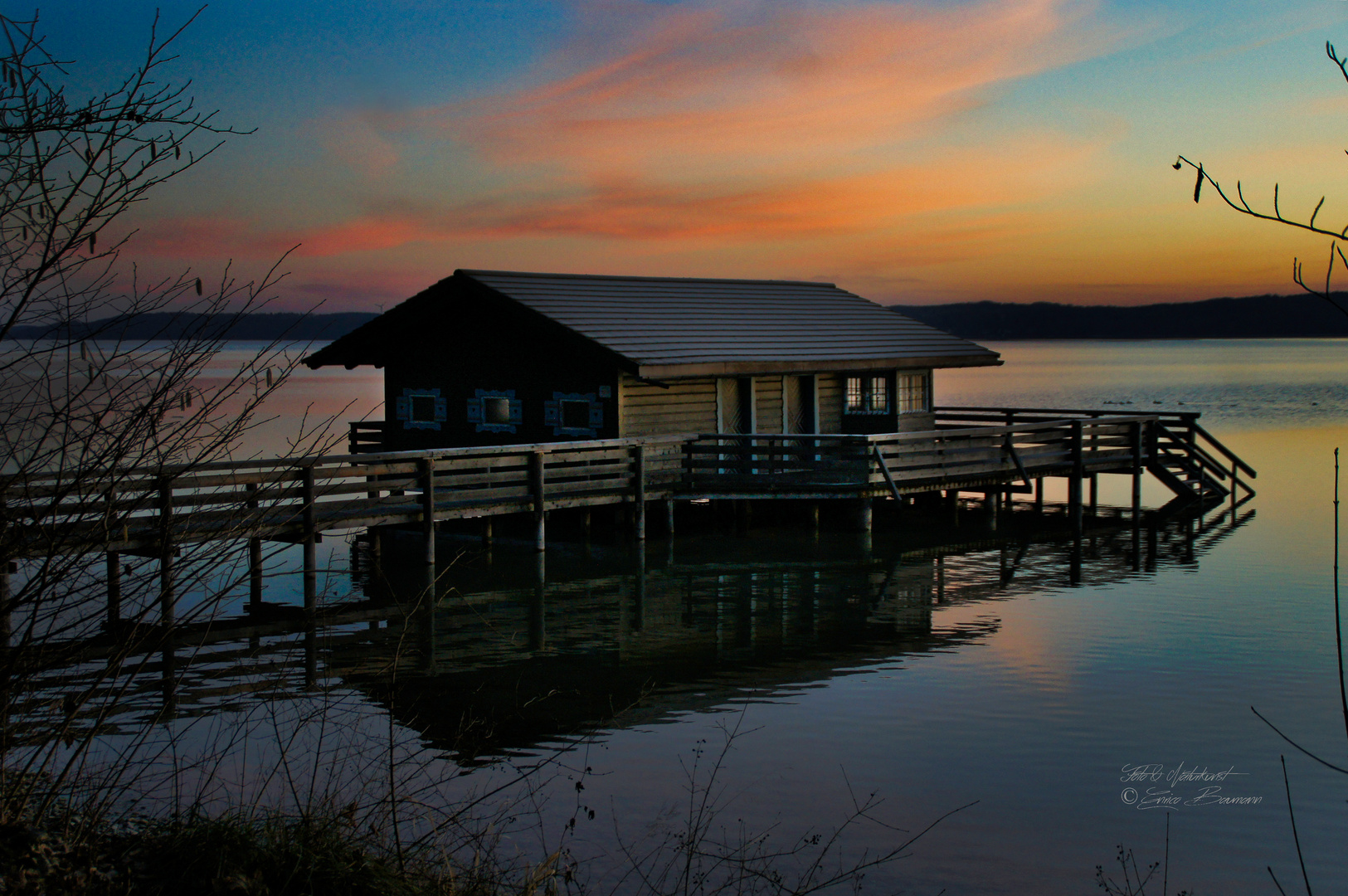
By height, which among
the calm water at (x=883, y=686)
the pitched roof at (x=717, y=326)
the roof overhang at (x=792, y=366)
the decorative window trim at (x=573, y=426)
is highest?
the pitched roof at (x=717, y=326)

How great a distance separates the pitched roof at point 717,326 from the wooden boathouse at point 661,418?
Result: 0.07m

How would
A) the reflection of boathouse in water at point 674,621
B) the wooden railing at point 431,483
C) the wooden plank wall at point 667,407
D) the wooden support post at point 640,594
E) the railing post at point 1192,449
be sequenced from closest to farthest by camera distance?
the reflection of boathouse in water at point 674,621 < the wooden railing at point 431,483 < the wooden support post at point 640,594 < the wooden plank wall at point 667,407 < the railing post at point 1192,449

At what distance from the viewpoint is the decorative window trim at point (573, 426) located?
2288 centimetres

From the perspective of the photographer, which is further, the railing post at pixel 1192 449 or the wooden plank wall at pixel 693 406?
the railing post at pixel 1192 449

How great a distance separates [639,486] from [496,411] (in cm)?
461

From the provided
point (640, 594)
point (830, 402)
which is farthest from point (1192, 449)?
point (640, 594)

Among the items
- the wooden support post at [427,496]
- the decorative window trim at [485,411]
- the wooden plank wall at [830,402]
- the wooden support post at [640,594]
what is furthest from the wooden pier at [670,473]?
the decorative window trim at [485,411]

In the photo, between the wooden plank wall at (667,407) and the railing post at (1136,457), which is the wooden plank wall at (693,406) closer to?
the wooden plank wall at (667,407)

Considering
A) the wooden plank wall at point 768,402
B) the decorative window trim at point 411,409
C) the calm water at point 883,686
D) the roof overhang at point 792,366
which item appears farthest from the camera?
the decorative window trim at point 411,409

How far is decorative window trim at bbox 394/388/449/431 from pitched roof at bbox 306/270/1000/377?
1540 mm

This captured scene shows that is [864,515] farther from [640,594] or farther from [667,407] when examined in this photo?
[640,594]

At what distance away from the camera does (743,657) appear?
1345cm

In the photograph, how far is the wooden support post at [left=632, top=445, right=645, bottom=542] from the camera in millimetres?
21516

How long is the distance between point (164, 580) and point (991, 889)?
5.41m
